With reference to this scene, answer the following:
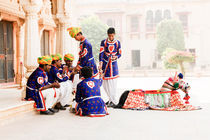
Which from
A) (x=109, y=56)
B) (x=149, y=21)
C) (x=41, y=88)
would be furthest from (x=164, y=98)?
(x=149, y=21)

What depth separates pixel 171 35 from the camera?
3222cm

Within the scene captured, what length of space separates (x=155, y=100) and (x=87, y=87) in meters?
1.62

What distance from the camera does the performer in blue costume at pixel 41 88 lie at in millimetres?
4863

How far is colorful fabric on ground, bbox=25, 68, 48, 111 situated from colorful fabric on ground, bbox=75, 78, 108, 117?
2.21 ft

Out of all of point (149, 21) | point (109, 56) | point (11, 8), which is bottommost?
point (109, 56)

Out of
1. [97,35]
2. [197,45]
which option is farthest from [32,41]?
[197,45]

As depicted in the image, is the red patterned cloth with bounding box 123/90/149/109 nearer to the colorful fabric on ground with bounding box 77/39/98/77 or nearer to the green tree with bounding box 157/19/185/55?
the colorful fabric on ground with bounding box 77/39/98/77

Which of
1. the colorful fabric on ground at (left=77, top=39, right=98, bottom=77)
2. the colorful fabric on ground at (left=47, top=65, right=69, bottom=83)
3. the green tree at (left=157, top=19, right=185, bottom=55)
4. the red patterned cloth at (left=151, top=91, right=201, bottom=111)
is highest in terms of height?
the green tree at (left=157, top=19, right=185, bottom=55)

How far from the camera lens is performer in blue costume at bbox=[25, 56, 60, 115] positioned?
486cm

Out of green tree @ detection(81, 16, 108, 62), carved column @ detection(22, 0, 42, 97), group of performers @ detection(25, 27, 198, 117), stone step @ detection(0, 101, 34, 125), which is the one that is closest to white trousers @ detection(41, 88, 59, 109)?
group of performers @ detection(25, 27, 198, 117)

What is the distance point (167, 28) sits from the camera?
32281 millimetres

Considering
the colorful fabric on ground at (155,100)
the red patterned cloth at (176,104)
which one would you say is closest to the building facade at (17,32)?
the colorful fabric on ground at (155,100)

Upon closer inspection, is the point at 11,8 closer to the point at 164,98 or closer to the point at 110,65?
the point at 110,65

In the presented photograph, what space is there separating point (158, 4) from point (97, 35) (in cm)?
960
